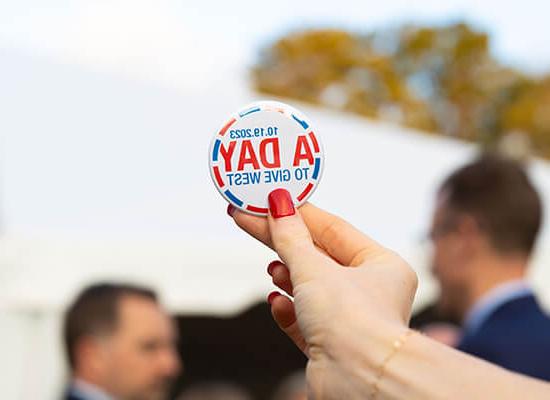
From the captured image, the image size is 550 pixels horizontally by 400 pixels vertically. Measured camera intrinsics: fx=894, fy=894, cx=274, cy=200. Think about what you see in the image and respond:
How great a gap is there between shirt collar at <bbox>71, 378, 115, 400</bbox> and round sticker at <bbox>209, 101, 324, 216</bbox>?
210 centimetres

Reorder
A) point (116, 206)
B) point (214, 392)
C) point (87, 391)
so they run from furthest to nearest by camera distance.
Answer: point (214, 392) → point (116, 206) → point (87, 391)

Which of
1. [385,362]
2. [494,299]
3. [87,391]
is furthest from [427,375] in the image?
[87,391]

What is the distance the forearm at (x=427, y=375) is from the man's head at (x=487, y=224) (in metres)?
1.46

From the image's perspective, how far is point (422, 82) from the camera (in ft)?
96.4

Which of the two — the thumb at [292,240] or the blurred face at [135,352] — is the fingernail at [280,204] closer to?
the thumb at [292,240]

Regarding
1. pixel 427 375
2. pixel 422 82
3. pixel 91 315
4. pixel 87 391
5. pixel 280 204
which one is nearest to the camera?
pixel 427 375

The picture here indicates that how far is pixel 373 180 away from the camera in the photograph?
5.79 m

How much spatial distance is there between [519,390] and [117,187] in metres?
4.21

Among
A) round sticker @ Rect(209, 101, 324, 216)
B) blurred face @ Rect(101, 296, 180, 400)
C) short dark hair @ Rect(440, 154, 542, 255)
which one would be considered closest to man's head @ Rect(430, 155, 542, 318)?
short dark hair @ Rect(440, 154, 542, 255)

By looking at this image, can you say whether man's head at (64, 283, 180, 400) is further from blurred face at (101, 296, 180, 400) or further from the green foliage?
the green foliage

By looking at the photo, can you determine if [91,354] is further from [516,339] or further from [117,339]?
[516,339]

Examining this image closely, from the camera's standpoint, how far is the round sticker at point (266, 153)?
2.89 ft

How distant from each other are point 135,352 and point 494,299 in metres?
1.40

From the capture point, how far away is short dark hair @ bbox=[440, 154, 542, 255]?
215 cm
